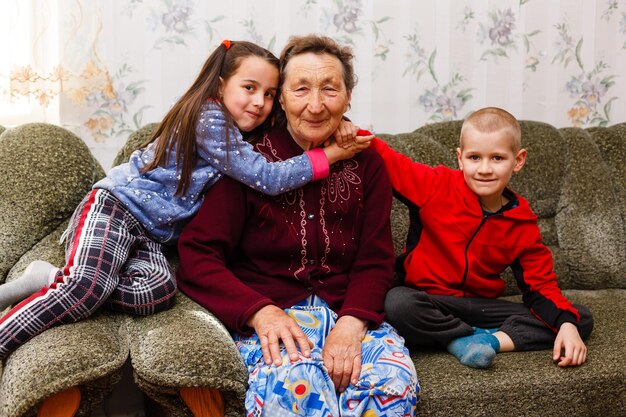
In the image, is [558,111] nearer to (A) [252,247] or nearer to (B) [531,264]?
(B) [531,264]

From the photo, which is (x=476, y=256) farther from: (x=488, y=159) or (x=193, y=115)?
(x=193, y=115)

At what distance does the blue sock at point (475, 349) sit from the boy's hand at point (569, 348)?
14 centimetres

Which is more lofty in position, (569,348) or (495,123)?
(495,123)

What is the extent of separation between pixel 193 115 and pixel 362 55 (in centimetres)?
90

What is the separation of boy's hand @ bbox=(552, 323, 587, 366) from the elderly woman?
1.22 ft

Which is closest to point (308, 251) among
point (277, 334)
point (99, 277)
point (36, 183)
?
point (277, 334)

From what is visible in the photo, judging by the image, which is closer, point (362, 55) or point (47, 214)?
point (47, 214)

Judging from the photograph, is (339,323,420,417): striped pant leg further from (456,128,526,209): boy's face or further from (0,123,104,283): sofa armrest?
(0,123,104,283): sofa armrest

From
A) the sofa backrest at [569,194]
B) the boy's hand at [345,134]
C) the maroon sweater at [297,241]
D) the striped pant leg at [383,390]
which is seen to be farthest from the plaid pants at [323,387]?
the sofa backrest at [569,194]

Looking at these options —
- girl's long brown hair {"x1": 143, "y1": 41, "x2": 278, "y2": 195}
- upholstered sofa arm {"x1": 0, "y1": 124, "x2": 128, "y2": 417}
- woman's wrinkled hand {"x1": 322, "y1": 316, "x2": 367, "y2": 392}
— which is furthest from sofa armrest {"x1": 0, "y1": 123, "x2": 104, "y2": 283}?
woman's wrinkled hand {"x1": 322, "y1": 316, "x2": 367, "y2": 392}

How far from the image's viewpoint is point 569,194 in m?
2.34

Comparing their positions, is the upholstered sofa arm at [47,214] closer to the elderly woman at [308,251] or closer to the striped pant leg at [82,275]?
the striped pant leg at [82,275]

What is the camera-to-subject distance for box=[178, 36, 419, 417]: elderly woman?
1562mm

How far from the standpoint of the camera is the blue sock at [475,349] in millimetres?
1617
